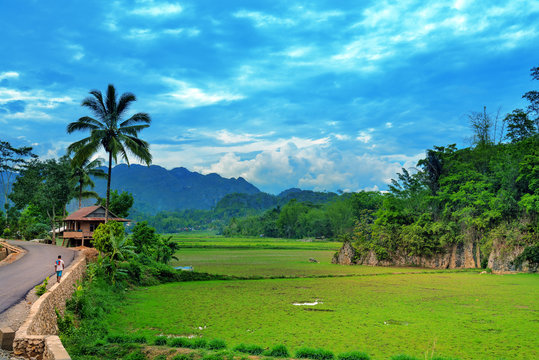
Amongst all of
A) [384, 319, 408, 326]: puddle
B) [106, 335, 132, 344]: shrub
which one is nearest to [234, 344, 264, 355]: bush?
[106, 335, 132, 344]: shrub

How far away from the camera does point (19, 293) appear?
11.5m

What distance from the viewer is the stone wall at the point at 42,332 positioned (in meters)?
6.59

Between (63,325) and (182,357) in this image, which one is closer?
(182,357)

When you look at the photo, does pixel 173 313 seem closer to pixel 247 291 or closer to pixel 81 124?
pixel 247 291

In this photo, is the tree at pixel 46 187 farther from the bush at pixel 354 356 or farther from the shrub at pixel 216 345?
the bush at pixel 354 356

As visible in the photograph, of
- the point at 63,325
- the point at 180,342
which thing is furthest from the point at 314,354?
the point at 63,325

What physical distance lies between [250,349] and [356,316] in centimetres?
495

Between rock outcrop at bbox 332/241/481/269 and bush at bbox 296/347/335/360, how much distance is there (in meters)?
25.3

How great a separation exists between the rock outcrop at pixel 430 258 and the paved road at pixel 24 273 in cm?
2149

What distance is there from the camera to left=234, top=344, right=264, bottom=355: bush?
26.4 ft

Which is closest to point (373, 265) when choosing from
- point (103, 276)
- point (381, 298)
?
point (381, 298)

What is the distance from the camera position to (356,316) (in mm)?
11945

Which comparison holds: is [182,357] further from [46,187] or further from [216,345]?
[46,187]

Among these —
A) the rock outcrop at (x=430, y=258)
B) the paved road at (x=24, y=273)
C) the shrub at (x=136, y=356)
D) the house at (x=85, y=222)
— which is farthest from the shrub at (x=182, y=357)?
the rock outcrop at (x=430, y=258)
